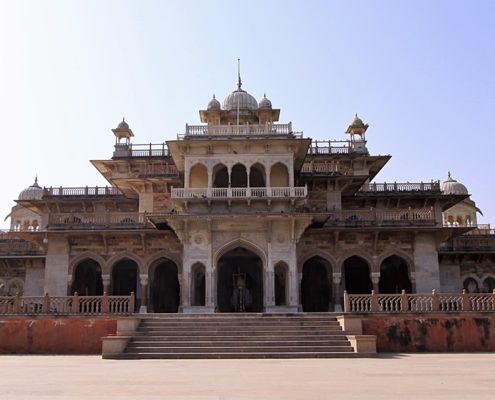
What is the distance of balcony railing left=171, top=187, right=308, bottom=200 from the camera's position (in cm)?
2506

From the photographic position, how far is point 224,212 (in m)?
25.4

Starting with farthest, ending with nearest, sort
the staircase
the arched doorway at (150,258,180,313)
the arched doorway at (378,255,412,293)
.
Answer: the arched doorway at (378,255,412,293) < the arched doorway at (150,258,180,313) < the staircase

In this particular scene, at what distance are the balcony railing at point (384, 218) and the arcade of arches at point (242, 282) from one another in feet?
7.24

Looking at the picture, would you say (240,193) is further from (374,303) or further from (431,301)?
(431,301)

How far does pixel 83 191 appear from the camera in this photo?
32.7 metres

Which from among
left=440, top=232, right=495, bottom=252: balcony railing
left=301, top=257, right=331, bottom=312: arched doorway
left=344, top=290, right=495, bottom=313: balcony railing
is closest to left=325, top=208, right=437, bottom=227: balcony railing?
left=301, top=257, right=331, bottom=312: arched doorway

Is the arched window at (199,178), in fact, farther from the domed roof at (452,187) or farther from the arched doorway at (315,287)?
the domed roof at (452,187)

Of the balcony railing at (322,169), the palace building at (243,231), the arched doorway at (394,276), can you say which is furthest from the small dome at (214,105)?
the arched doorway at (394,276)

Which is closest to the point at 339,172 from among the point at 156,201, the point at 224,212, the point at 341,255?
the point at 341,255

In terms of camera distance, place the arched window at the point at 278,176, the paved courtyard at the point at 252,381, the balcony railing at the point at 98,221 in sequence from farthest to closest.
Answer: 1. the balcony railing at the point at 98,221
2. the arched window at the point at 278,176
3. the paved courtyard at the point at 252,381

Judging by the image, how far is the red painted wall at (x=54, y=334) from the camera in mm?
18750

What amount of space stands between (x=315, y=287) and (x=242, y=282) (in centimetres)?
451

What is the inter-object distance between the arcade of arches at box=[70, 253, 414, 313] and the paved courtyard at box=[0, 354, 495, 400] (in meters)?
13.7

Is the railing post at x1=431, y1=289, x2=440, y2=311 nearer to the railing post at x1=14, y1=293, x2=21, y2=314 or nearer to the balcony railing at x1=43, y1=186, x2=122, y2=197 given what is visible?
the railing post at x1=14, y1=293, x2=21, y2=314
